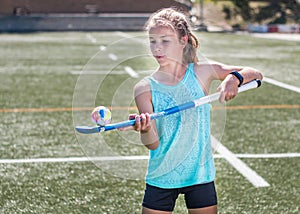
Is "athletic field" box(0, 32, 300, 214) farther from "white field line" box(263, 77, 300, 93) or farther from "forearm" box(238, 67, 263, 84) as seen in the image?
"white field line" box(263, 77, 300, 93)

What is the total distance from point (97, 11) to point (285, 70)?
1798 inches

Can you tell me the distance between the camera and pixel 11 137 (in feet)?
23.2

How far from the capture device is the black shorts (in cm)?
303

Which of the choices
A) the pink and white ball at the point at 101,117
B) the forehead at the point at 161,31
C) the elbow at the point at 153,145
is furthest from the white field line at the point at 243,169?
the pink and white ball at the point at 101,117

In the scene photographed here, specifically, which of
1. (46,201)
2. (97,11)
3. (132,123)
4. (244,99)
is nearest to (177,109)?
(132,123)

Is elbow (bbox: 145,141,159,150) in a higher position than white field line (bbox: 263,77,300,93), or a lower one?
higher

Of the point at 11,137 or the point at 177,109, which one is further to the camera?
the point at 11,137

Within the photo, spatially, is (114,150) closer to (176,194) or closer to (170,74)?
(176,194)

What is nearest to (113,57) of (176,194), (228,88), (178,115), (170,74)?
(170,74)

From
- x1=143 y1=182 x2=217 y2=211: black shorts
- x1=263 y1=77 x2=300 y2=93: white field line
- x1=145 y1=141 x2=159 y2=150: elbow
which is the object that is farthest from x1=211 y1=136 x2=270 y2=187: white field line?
x1=263 y1=77 x2=300 y2=93: white field line

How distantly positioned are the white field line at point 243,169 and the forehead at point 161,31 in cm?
255

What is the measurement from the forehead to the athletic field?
0.21 ft

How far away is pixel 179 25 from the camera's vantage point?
2918 millimetres

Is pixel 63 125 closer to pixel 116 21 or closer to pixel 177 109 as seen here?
pixel 177 109
